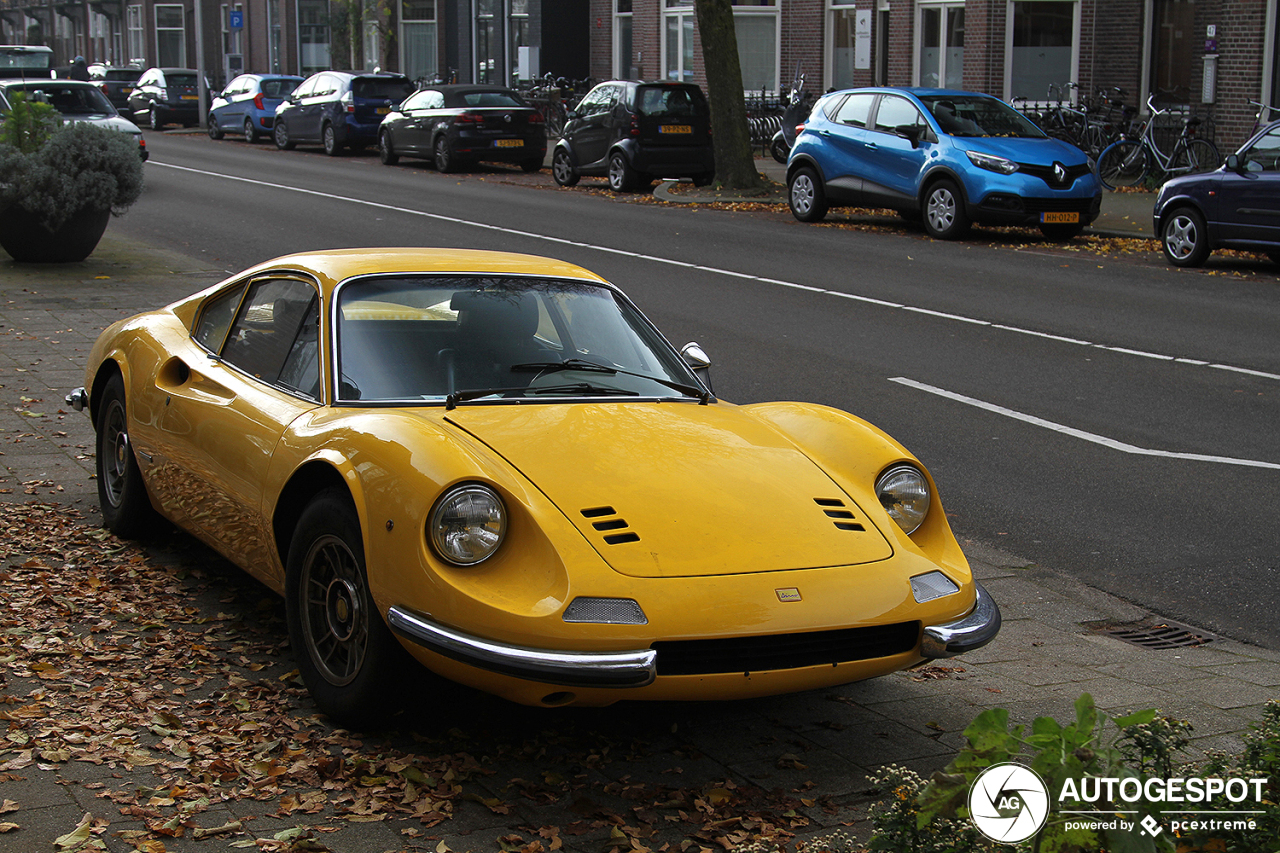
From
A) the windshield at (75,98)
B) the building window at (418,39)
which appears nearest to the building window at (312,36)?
the building window at (418,39)

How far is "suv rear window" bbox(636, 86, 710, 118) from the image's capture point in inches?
941

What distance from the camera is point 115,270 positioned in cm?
1444

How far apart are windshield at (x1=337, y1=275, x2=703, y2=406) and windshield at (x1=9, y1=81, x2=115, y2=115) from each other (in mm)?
22292

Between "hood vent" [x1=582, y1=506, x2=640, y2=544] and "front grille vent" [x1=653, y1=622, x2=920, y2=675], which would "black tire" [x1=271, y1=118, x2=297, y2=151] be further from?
"front grille vent" [x1=653, y1=622, x2=920, y2=675]

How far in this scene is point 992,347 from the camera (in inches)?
431

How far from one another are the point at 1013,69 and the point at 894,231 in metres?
10.3

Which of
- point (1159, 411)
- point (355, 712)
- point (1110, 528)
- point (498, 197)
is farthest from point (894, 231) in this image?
point (355, 712)

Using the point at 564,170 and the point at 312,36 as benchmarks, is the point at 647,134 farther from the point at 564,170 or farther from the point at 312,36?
the point at 312,36

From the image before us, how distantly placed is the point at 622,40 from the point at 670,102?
666 inches

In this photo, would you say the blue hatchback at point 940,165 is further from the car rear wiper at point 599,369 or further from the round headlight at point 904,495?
the round headlight at point 904,495

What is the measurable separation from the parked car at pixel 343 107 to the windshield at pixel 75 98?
23.3ft

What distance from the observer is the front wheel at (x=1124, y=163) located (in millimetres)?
24406

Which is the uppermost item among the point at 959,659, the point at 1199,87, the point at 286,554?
the point at 1199,87

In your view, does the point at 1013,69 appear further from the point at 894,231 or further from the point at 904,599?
the point at 904,599
